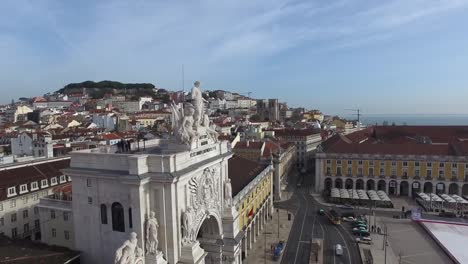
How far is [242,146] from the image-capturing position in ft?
205

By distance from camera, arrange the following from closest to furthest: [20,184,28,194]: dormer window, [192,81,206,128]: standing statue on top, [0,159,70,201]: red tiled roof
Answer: [192,81,206,128]: standing statue on top < [0,159,70,201]: red tiled roof < [20,184,28,194]: dormer window

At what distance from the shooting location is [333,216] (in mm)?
50031

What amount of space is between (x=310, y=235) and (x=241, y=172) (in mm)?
12500

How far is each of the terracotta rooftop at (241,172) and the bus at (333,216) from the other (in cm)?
1227

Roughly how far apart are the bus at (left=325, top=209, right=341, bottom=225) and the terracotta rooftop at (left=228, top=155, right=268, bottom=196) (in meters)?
12.3

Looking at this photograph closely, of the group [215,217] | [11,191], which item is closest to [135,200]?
[215,217]

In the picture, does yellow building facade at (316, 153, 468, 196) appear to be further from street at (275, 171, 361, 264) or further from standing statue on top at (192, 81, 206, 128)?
standing statue on top at (192, 81, 206, 128)

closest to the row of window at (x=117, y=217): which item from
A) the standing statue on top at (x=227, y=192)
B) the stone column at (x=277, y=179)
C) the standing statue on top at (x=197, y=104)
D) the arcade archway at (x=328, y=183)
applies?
the standing statue on top at (x=197, y=104)

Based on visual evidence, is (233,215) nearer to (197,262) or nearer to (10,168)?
(197,262)

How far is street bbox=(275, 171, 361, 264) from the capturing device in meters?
37.8

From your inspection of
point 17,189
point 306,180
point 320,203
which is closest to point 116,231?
point 17,189

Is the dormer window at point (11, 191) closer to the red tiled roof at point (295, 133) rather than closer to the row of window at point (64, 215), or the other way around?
the row of window at point (64, 215)

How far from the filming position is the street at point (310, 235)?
37816 mm

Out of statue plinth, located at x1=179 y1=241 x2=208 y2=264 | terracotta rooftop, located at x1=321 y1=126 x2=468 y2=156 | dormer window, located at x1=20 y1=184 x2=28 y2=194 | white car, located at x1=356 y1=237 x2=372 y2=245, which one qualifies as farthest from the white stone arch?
terracotta rooftop, located at x1=321 y1=126 x2=468 y2=156
